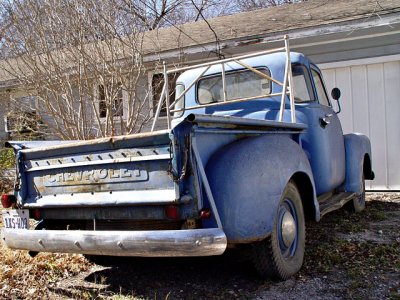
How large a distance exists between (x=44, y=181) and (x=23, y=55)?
204 inches

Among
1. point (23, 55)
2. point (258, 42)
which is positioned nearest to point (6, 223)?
point (23, 55)

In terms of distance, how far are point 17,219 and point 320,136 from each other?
3.00 meters

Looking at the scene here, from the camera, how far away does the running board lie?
4291mm

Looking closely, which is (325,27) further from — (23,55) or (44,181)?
(44,181)

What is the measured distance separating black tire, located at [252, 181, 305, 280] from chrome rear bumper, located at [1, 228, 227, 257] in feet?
2.33

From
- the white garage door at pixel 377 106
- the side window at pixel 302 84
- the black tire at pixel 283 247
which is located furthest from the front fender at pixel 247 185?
the white garage door at pixel 377 106

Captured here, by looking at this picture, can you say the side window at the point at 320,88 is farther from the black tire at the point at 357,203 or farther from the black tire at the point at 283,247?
the black tire at the point at 283,247

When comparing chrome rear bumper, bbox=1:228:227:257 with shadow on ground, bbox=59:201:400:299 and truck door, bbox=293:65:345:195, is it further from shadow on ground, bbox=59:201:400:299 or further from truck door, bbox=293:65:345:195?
truck door, bbox=293:65:345:195

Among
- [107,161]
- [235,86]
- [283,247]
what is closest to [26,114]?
[235,86]

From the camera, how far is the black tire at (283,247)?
323 centimetres

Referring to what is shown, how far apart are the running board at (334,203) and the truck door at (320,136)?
0.11 m

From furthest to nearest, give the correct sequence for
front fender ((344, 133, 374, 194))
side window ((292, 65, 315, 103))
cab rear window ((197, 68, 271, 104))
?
front fender ((344, 133, 374, 194)) < cab rear window ((197, 68, 271, 104)) < side window ((292, 65, 315, 103))

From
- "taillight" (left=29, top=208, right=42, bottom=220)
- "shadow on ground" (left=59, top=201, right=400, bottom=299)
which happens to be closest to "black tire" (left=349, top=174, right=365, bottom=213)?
"shadow on ground" (left=59, top=201, right=400, bottom=299)

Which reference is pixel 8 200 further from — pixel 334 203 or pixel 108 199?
pixel 334 203
